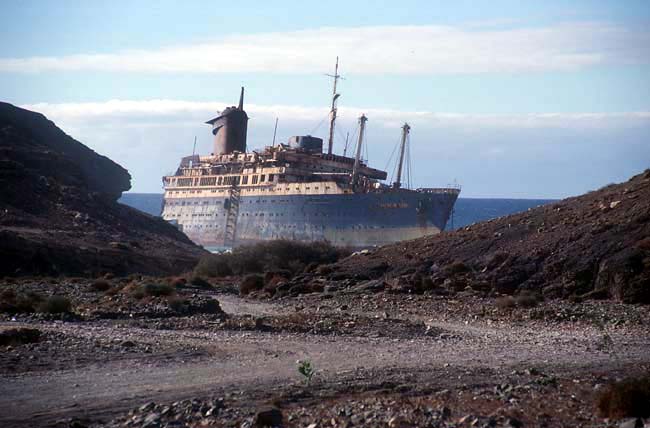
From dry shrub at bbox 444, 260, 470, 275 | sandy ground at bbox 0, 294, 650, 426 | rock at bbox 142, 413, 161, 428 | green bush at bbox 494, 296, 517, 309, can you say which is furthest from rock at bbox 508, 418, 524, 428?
dry shrub at bbox 444, 260, 470, 275

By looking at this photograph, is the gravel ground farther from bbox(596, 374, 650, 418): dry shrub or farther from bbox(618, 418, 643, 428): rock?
bbox(618, 418, 643, 428): rock

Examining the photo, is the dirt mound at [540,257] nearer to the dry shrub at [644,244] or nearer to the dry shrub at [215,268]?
the dry shrub at [644,244]

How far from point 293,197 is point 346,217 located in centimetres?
450

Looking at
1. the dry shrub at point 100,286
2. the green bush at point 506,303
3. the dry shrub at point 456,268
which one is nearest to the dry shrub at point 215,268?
the dry shrub at point 100,286

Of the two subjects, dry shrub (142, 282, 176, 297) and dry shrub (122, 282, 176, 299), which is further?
dry shrub (142, 282, 176, 297)

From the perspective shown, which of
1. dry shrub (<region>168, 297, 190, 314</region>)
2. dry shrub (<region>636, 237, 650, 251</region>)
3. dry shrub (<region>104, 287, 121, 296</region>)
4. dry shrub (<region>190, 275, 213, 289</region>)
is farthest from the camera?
dry shrub (<region>190, 275, 213, 289</region>)

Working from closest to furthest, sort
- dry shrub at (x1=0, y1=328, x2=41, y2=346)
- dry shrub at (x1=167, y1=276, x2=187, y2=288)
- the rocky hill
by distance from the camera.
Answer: dry shrub at (x1=0, y1=328, x2=41, y2=346), dry shrub at (x1=167, y1=276, x2=187, y2=288), the rocky hill

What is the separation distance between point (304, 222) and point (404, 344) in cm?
4911

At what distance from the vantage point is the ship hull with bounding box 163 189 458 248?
193ft

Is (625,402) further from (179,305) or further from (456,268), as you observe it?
(456,268)

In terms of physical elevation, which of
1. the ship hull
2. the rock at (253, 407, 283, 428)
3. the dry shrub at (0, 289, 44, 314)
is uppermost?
the ship hull

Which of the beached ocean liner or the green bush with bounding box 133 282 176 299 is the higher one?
the beached ocean liner

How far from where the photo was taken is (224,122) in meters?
→ 80.4

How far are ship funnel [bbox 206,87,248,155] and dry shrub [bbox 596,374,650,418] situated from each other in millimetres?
70625
